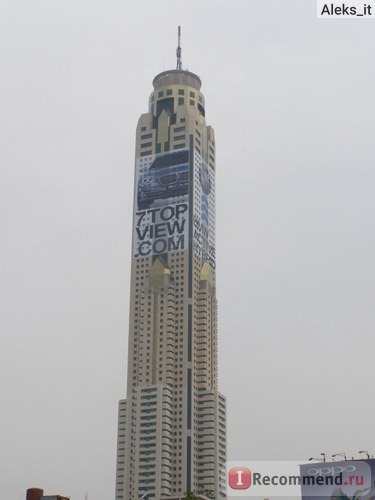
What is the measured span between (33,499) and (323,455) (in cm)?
6119

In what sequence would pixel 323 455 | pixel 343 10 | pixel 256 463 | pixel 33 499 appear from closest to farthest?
pixel 256 463
pixel 343 10
pixel 33 499
pixel 323 455

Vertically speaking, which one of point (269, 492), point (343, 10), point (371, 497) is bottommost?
point (269, 492)

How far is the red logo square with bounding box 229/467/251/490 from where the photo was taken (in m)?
68.7

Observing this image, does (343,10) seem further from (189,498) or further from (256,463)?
(189,498)

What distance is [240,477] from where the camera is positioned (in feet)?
226

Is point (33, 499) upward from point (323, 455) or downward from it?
downward

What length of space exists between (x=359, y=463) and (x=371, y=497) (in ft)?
36.9

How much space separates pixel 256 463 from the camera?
68.6 meters

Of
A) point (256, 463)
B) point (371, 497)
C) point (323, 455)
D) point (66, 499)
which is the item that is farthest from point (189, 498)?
point (256, 463)

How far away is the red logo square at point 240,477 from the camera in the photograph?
68.7 meters

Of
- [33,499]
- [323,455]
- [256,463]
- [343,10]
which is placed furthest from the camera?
[323,455]

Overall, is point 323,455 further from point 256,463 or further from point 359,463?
point 256,463

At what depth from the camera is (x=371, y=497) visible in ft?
576

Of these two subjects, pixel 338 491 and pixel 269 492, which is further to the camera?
pixel 338 491
